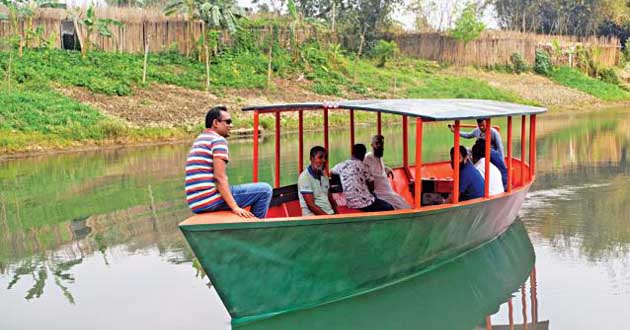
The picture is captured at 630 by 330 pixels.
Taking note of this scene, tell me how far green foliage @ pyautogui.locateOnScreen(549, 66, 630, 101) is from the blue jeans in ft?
110

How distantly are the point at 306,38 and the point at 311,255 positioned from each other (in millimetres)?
27258

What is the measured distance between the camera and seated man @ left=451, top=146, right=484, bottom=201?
9281 mm

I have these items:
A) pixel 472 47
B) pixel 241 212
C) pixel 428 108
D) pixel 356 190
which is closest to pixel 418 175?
pixel 428 108

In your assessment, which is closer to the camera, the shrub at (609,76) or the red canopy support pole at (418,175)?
the red canopy support pole at (418,175)

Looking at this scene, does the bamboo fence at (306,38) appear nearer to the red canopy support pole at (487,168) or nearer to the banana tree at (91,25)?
the banana tree at (91,25)

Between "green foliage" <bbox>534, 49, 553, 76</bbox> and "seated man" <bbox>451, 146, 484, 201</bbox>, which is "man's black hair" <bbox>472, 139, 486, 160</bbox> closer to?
"seated man" <bbox>451, 146, 484, 201</bbox>

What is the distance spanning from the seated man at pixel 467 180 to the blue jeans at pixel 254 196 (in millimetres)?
2593

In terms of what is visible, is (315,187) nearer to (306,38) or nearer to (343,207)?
(343,207)

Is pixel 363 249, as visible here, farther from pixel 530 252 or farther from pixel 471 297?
pixel 530 252

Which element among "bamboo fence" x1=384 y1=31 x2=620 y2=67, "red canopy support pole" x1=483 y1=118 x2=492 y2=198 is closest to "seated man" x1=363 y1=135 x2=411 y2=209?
"red canopy support pole" x1=483 y1=118 x2=492 y2=198

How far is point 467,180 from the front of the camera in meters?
9.29

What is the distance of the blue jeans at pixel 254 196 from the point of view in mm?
7410

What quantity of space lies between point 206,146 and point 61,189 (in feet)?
28.3

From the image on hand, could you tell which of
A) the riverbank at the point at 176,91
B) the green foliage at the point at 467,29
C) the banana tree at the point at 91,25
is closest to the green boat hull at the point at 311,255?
the riverbank at the point at 176,91
